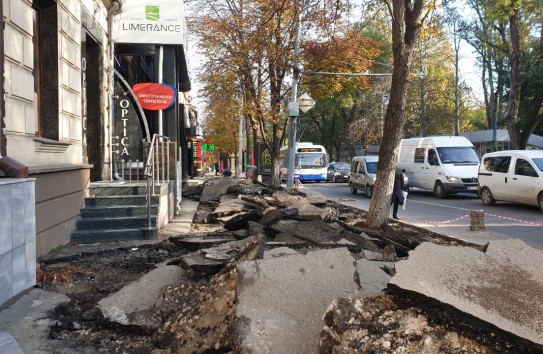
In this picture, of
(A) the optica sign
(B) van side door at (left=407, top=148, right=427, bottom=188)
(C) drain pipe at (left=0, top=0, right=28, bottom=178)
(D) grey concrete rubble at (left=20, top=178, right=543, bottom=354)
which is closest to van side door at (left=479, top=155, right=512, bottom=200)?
(B) van side door at (left=407, top=148, right=427, bottom=188)

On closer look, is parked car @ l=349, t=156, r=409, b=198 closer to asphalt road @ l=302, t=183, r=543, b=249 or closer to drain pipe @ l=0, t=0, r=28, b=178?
asphalt road @ l=302, t=183, r=543, b=249

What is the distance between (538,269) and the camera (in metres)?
4.01

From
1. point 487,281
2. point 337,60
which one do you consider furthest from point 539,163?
point 487,281

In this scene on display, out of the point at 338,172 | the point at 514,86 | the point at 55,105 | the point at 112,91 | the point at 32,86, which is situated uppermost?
the point at 514,86

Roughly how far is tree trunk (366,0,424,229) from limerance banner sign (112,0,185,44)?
22.1 feet

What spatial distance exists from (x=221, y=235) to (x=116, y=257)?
165cm

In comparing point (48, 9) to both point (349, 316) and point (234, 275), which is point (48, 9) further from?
point (349, 316)

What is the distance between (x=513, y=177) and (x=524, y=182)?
54 centimetres

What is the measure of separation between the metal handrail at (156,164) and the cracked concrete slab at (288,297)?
4.89m

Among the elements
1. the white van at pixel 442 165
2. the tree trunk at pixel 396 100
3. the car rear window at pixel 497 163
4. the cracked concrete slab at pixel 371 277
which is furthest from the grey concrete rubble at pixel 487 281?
the white van at pixel 442 165

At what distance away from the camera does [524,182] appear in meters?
15.1

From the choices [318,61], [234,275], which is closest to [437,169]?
[318,61]

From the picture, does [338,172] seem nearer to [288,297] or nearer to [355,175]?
[355,175]

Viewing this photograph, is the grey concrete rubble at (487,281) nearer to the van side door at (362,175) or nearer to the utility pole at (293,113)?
the utility pole at (293,113)
